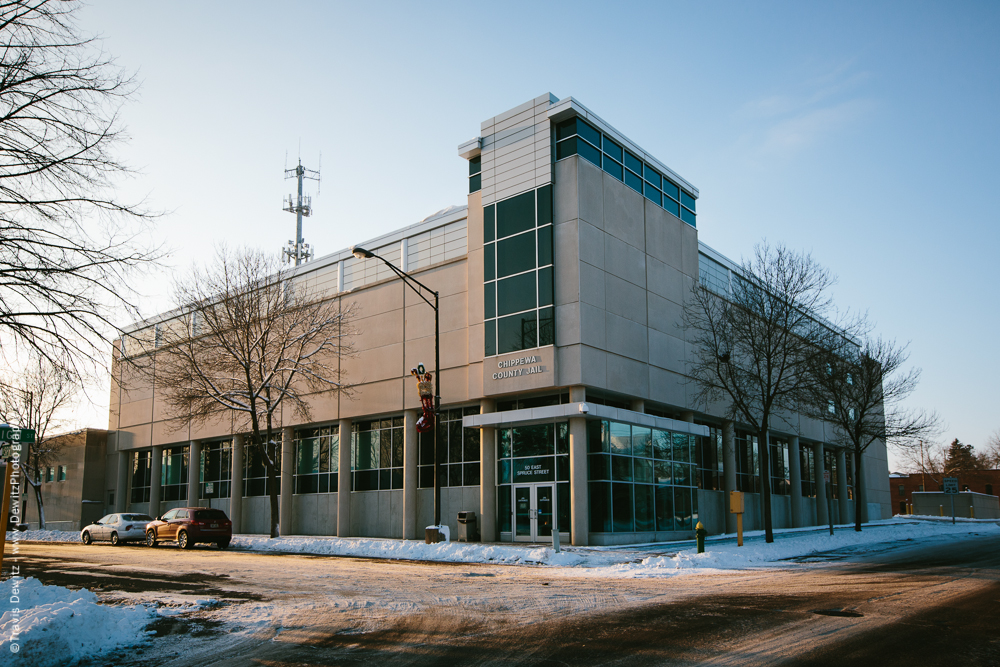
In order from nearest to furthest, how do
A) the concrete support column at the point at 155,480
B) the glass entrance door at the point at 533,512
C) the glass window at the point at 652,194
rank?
the glass entrance door at the point at 533,512, the glass window at the point at 652,194, the concrete support column at the point at 155,480

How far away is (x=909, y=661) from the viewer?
24.1 ft

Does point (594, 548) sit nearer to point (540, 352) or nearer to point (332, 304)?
point (540, 352)

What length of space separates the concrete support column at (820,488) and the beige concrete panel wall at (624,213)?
941 inches

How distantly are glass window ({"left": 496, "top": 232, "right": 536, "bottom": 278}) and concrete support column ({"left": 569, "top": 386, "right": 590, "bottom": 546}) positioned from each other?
5.21 meters

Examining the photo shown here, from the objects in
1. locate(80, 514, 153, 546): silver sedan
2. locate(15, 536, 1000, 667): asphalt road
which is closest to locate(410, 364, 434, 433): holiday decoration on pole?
locate(15, 536, 1000, 667): asphalt road

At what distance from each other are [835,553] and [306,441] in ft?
81.8

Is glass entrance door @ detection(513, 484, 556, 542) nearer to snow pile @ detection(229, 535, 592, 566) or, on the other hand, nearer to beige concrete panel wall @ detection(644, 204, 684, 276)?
snow pile @ detection(229, 535, 592, 566)

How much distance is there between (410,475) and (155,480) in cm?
2336

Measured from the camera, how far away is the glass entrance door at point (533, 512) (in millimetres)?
27094

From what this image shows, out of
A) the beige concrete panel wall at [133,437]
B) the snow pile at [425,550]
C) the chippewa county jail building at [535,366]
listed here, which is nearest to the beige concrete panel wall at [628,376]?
the chippewa county jail building at [535,366]

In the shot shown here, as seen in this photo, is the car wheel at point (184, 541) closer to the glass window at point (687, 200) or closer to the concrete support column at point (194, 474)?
the concrete support column at point (194, 474)

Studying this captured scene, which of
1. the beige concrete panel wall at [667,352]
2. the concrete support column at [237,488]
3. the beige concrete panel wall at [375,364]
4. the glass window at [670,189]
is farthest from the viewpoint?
the concrete support column at [237,488]

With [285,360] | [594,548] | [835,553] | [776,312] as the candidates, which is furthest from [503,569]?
[285,360]

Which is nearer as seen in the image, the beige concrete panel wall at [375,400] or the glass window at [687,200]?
the beige concrete panel wall at [375,400]
